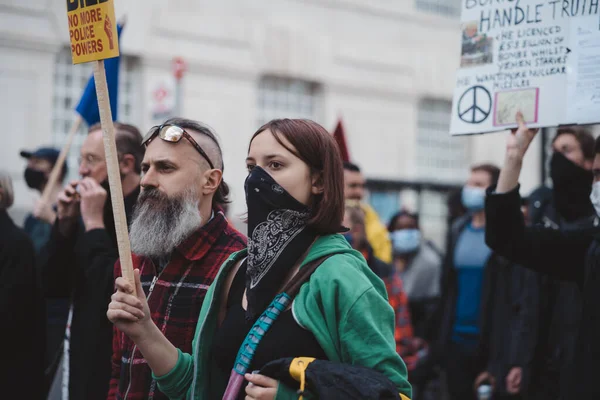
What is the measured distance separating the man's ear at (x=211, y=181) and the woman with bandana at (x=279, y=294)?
2.45 feet

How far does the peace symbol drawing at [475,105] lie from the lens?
13.3 feet

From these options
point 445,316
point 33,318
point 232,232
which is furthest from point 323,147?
point 445,316

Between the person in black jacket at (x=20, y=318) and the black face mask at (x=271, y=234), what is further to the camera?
the person in black jacket at (x=20, y=318)

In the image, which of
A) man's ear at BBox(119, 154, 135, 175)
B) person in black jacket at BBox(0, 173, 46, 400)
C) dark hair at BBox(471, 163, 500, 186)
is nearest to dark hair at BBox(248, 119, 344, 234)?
man's ear at BBox(119, 154, 135, 175)

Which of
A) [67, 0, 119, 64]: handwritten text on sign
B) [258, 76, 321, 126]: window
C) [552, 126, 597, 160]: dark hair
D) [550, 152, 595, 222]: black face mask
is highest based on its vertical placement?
[258, 76, 321, 126]: window

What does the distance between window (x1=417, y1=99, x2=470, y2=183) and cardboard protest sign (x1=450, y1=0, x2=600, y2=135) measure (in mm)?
13780

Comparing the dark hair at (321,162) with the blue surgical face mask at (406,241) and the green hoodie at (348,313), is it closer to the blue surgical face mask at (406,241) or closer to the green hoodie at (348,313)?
the green hoodie at (348,313)

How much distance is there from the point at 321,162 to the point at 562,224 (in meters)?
2.97

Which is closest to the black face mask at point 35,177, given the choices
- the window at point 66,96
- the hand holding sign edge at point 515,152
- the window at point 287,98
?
the hand holding sign edge at point 515,152

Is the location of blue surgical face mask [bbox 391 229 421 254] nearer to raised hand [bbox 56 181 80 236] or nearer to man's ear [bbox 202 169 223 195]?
raised hand [bbox 56 181 80 236]

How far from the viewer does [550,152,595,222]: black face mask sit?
5.04 meters

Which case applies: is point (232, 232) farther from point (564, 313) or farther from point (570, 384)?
point (564, 313)

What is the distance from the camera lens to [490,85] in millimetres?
4059

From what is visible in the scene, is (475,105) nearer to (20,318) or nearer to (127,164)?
(127,164)
